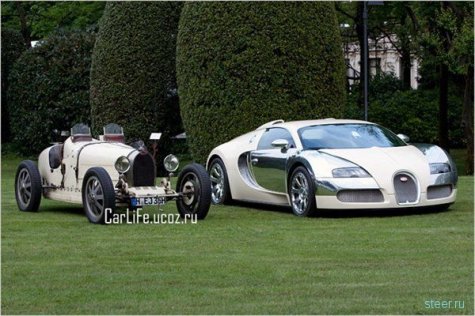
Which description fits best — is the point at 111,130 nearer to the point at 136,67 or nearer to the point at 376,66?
the point at 136,67

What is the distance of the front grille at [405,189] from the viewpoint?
14.3 meters

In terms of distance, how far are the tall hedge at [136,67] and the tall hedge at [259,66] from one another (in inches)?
157

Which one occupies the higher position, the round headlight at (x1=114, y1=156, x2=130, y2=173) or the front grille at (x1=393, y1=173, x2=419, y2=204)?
the round headlight at (x1=114, y1=156, x2=130, y2=173)

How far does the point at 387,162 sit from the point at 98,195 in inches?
146

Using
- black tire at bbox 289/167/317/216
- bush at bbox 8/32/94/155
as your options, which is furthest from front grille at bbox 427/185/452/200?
bush at bbox 8/32/94/155

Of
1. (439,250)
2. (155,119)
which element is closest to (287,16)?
(155,119)

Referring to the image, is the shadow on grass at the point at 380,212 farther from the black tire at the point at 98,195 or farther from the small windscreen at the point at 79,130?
the small windscreen at the point at 79,130

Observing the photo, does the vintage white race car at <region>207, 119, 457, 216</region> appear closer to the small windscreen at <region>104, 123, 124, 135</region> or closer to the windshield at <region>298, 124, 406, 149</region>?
the windshield at <region>298, 124, 406, 149</region>

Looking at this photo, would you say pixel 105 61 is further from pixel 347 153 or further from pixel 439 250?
pixel 439 250

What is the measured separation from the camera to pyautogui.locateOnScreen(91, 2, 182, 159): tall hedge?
27062mm

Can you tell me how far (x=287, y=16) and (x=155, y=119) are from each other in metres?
6.06

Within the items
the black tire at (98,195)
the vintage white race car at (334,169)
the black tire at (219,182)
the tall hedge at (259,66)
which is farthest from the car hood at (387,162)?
the tall hedge at (259,66)

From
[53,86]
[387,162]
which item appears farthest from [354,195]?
[53,86]

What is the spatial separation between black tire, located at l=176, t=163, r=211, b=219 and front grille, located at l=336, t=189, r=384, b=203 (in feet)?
5.62
